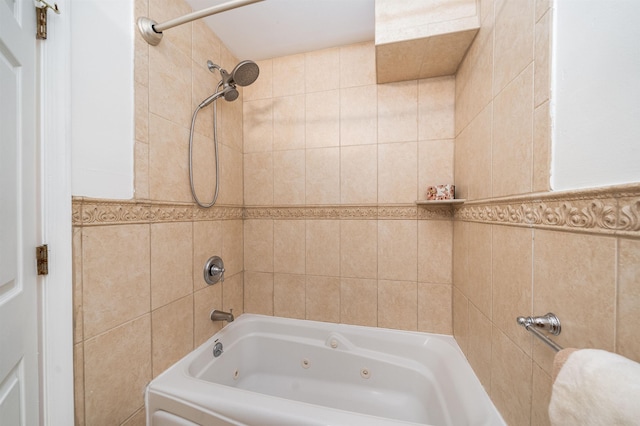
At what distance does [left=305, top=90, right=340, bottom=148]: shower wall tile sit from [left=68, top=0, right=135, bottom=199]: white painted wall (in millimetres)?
945

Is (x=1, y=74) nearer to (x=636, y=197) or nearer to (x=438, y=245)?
(x=636, y=197)

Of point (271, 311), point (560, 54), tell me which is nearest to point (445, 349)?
point (271, 311)

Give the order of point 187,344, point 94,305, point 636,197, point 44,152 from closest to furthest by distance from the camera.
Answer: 1. point 636,197
2. point 44,152
3. point 94,305
4. point 187,344

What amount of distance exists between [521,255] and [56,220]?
1437mm

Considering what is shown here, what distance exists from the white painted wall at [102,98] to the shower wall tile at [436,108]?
1.48 m

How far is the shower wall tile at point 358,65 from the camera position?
1425 mm

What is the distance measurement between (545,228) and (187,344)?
5.10ft

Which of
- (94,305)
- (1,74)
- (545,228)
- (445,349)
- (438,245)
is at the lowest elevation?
(445,349)

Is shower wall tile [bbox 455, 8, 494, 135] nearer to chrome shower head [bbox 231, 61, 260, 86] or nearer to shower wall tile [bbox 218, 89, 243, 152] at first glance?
chrome shower head [bbox 231, 61, 260, 86]

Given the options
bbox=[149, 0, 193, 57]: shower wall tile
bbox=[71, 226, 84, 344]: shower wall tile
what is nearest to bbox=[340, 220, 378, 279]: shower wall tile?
bbox=[71, 226, 84, 344]: shower wall tile

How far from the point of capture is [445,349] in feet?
4.03

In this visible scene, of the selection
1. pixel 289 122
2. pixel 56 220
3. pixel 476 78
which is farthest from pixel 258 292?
pixel 476 78

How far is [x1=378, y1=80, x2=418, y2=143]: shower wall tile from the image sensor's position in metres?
1.38

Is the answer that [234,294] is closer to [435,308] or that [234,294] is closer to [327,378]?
[327,378]
